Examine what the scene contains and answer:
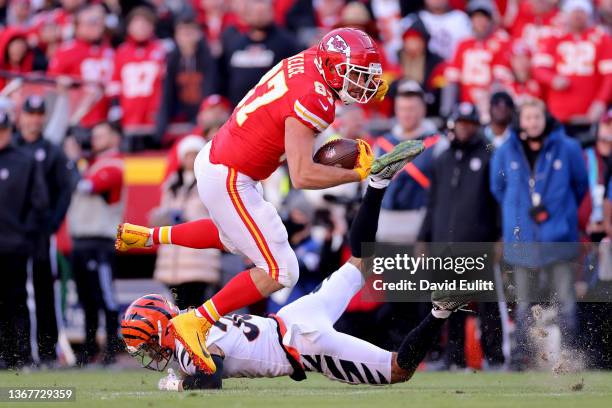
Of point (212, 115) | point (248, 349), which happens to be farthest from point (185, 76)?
point (248, 349)

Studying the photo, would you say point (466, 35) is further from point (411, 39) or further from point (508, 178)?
point (508, 178)

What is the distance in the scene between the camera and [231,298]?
8.57m

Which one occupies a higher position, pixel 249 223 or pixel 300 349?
pixel 249 223

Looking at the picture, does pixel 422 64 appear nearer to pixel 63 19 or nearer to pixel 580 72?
pixel 580 72

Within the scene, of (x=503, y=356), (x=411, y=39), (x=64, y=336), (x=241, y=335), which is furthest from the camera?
(x=411, y=39)

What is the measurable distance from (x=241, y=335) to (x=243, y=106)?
1.44 m

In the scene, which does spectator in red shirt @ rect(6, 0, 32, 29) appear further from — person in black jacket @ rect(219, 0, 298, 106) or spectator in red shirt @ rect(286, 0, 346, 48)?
person in black jacket @ rect(219, 0, 298, 106)

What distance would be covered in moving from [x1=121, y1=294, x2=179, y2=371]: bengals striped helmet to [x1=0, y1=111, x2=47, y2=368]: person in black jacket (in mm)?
3443

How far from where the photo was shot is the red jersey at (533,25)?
13.9 m

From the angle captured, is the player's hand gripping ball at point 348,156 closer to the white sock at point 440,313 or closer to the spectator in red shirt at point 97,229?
the white sock at point 440,313

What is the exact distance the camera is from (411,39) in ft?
45.9

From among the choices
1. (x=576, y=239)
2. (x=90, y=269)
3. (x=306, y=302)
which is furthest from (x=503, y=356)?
(x=90, y=269)

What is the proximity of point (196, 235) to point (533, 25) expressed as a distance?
6.57 metres

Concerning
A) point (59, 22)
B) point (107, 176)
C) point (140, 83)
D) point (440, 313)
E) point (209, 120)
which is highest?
point (59, 22)
